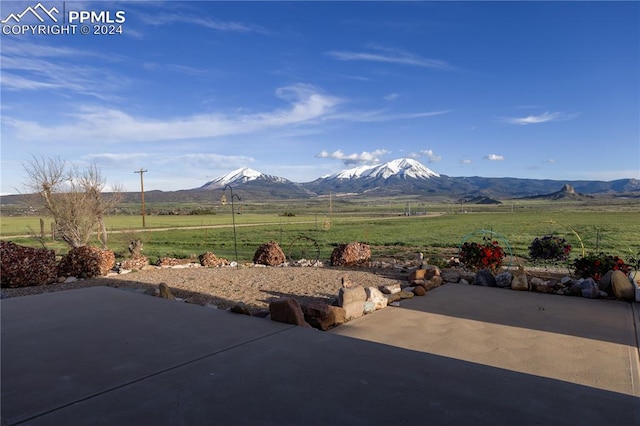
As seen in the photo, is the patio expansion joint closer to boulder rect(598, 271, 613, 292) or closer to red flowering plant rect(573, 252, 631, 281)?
boulder rect(598, 271, 613, 292)

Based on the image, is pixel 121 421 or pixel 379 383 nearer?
pixel 121 421

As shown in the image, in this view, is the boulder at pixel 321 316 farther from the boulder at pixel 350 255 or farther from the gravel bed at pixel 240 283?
the boulder at pixel 350 255

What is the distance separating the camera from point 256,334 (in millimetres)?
4516

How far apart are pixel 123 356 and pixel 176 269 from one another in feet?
25.3

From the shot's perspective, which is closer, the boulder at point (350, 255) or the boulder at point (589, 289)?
the boulder at point (589, 289)

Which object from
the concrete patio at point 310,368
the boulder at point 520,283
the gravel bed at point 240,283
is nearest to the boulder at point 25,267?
the gravel bed at point 240,283

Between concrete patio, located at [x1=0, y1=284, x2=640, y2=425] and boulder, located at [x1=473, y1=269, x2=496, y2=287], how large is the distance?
6.96ft

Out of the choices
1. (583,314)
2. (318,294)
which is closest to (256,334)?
(318,294)

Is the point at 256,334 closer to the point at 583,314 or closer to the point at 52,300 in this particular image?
the point at 52,300

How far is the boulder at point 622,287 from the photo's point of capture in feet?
22.6

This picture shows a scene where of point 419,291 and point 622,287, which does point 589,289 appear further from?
point 419,291

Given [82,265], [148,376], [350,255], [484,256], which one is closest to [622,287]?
[484,256]

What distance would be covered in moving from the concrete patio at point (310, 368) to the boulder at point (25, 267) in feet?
9.82

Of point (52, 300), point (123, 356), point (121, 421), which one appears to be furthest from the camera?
point (52, 300)
